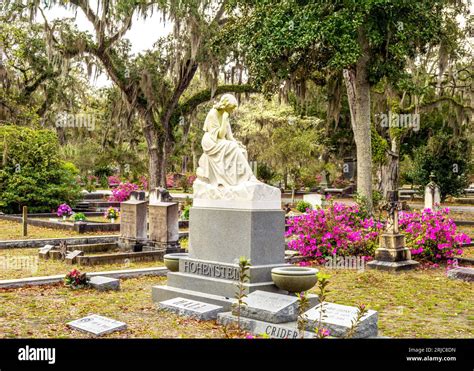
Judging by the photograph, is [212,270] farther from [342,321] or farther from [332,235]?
[332,235]

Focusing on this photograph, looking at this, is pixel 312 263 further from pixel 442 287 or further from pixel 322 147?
pixel 322 147

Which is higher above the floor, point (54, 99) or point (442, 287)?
point (54, 99)

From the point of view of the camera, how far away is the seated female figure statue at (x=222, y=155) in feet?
Result: 31.5

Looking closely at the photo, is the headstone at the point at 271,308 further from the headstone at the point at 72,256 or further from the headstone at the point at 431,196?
the headstone at the point at 431,196

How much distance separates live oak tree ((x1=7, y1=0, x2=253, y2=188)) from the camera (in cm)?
Result: 2702

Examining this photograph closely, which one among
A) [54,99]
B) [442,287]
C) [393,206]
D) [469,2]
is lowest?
[442,287]

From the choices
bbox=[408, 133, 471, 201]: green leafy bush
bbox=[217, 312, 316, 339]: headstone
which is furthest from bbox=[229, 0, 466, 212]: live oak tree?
bbox=[408, 133, 471, 201]: green leafy bush

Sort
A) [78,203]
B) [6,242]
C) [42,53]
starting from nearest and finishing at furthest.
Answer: [6,242], [78,203], [42,53]

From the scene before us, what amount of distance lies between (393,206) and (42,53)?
78.5 ft

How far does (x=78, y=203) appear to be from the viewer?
96.6 ft

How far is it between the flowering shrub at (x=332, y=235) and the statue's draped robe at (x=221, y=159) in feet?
18.4

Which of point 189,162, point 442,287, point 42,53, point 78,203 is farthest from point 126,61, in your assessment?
point 189,162

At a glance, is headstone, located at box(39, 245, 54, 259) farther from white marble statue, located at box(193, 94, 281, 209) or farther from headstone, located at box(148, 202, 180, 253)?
white marble statue, located at box(193, 94, 281, 209)

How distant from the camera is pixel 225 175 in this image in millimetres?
9672
